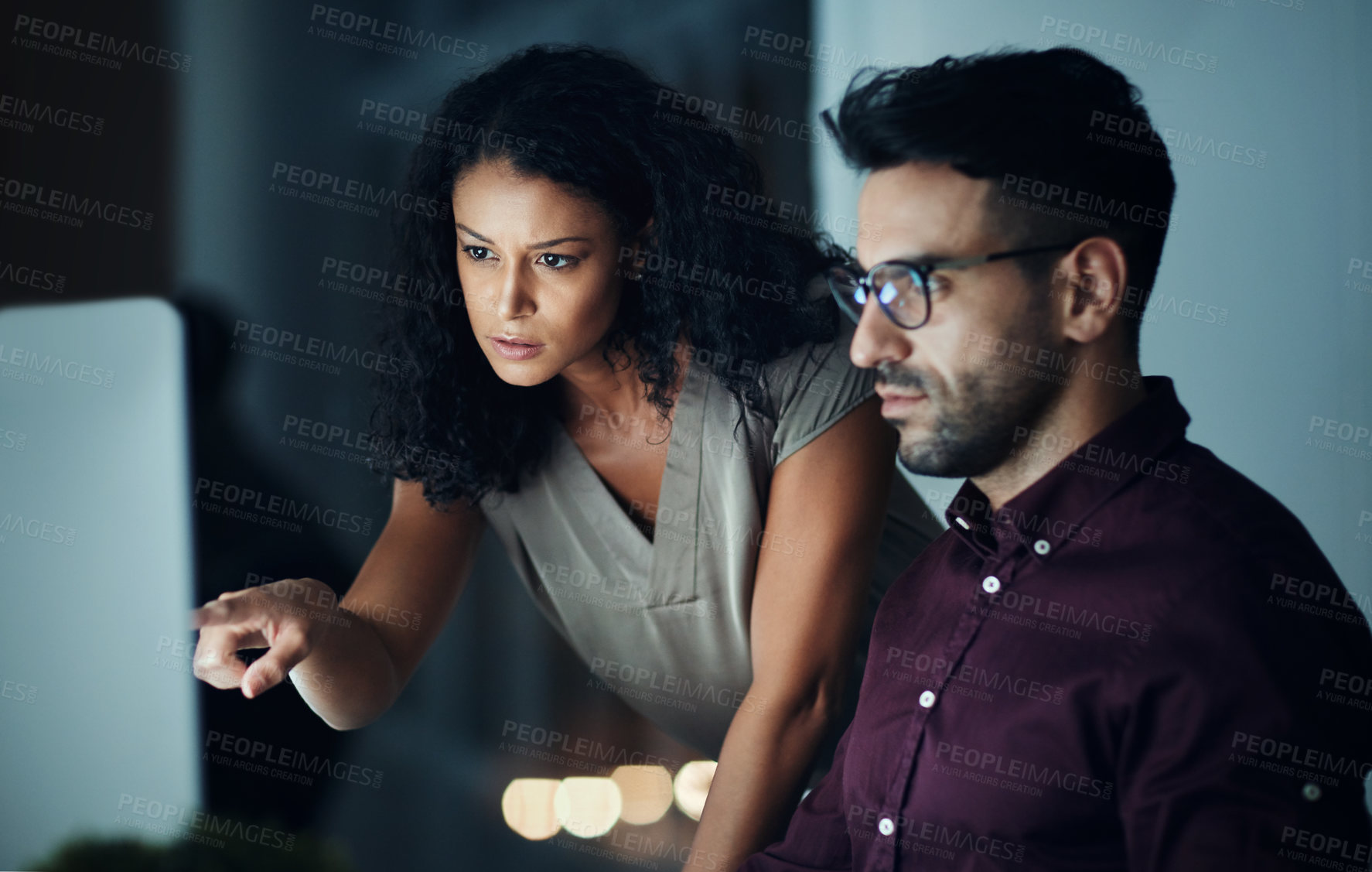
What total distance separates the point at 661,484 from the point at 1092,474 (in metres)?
0.64

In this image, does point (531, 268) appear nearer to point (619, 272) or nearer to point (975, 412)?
point (619, 272)

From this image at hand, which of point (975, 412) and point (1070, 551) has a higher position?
point (975, 412)

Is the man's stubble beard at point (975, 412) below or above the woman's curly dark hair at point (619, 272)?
below

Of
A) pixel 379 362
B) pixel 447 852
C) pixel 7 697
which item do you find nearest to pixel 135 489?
pixel 7 697

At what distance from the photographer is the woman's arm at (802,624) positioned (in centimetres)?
128

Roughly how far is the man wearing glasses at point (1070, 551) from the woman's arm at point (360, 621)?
73 cm

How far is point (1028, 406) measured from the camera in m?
0.94

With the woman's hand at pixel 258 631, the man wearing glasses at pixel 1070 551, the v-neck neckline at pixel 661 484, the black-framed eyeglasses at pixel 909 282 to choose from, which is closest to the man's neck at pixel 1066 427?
the man wearing glasses at pixel 1070 551

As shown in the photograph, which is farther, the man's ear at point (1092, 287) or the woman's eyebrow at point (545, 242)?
the woman's eyebrow at point (545, 242)

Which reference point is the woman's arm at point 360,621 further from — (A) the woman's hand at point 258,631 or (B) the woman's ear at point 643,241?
(B) the woman's ear at point 643,241

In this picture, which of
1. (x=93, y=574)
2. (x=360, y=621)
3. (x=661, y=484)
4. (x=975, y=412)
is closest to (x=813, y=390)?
(x=661, y=484)

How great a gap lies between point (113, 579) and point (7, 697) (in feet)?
0.82

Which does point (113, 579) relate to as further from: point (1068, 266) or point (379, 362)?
point (1068, 266)

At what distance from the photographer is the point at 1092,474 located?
36.0 inches
